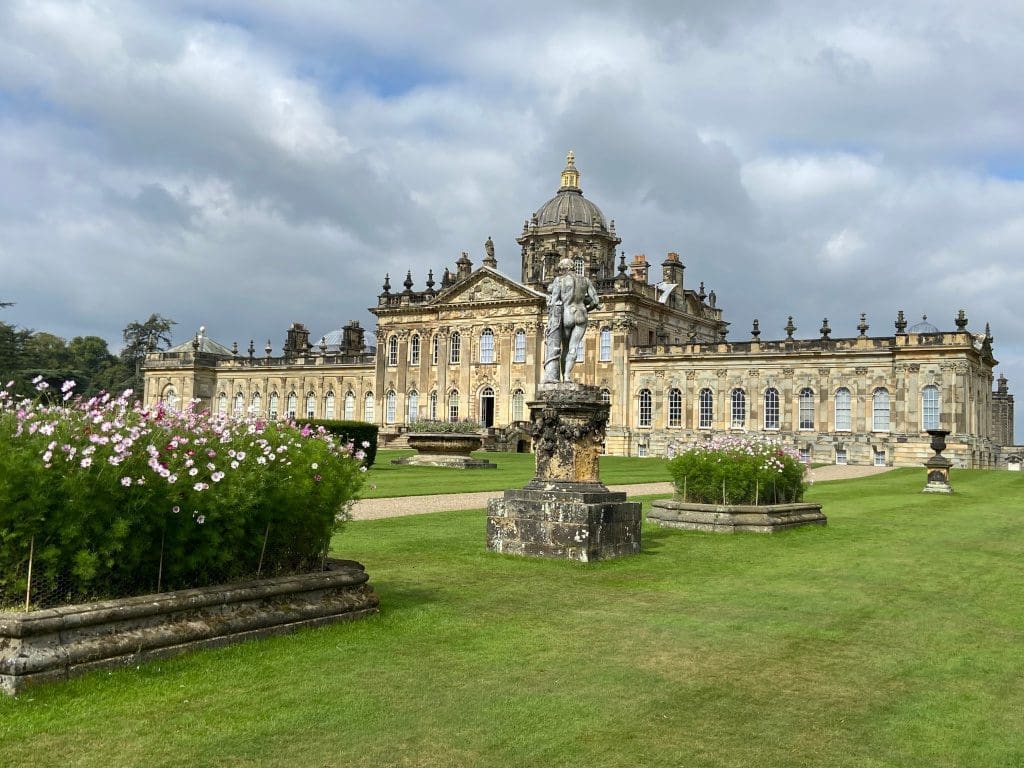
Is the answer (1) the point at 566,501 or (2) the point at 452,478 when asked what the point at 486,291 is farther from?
(1) the point at 566,501

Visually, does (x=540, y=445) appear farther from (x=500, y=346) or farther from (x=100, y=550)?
(x=500, y=346)

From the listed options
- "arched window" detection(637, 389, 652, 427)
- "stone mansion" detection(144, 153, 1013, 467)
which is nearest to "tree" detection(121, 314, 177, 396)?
"stone mansion" detection(144, 153, 1013, 467)

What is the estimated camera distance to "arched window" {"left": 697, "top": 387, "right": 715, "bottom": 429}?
55.3 metres

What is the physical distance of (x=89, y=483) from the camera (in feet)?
20.6

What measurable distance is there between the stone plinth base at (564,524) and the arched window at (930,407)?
4089 cm

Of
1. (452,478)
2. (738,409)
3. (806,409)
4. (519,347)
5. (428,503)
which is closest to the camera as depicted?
(428,503)

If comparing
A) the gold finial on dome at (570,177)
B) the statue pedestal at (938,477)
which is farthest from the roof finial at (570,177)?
the statue pedestal at (938,477)

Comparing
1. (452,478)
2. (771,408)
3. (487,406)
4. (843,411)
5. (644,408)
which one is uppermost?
(487,406)

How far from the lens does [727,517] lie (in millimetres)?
15633

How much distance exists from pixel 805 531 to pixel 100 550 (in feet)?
40.6

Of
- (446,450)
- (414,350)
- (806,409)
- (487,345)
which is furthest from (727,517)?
(414,350)

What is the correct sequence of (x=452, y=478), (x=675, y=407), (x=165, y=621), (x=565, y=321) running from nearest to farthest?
(x=165, y=621)
(x=565, y=321)
(x=452, y=478)
(x=675, y=407)

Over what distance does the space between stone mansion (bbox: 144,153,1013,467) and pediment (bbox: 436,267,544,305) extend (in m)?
0.09

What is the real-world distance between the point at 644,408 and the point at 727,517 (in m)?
42.1
